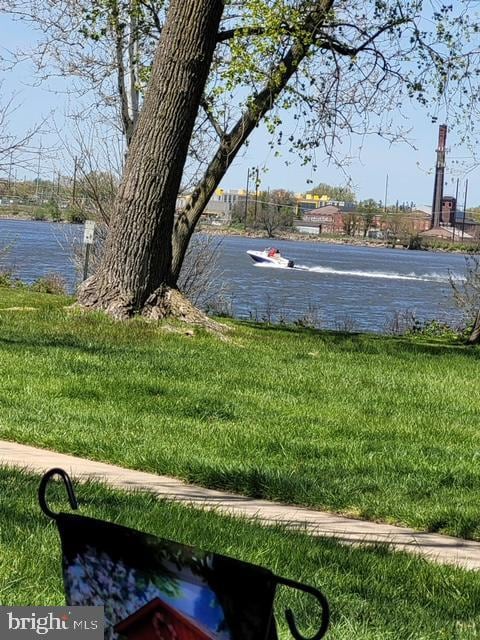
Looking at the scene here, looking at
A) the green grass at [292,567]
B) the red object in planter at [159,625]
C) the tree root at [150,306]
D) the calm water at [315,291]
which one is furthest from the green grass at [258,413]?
the calm water at [315,291]

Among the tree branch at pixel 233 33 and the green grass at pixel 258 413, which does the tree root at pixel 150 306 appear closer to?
the green grass at pixel 258 413

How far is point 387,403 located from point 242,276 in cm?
5027

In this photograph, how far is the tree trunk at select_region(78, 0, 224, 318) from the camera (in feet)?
50.3

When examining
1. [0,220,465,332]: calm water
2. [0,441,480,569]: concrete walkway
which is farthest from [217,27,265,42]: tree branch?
[0,441,480,569]: concrete walkway

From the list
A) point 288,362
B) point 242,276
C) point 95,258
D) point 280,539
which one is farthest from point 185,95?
point 242,276

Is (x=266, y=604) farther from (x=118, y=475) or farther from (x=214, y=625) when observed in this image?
(x=118, y=475)

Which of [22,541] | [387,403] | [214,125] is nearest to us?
[22,541]

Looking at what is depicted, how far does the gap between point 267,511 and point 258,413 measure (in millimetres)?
2989

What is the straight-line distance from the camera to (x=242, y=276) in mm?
61000

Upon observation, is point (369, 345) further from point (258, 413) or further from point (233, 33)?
point (258, 413)

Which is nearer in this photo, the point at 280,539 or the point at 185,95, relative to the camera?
the point at 280,539

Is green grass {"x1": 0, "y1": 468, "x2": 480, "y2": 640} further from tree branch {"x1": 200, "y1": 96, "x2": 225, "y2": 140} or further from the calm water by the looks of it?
the calm water

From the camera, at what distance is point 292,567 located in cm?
483

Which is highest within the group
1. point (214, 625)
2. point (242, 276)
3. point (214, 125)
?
point (214, 125)
